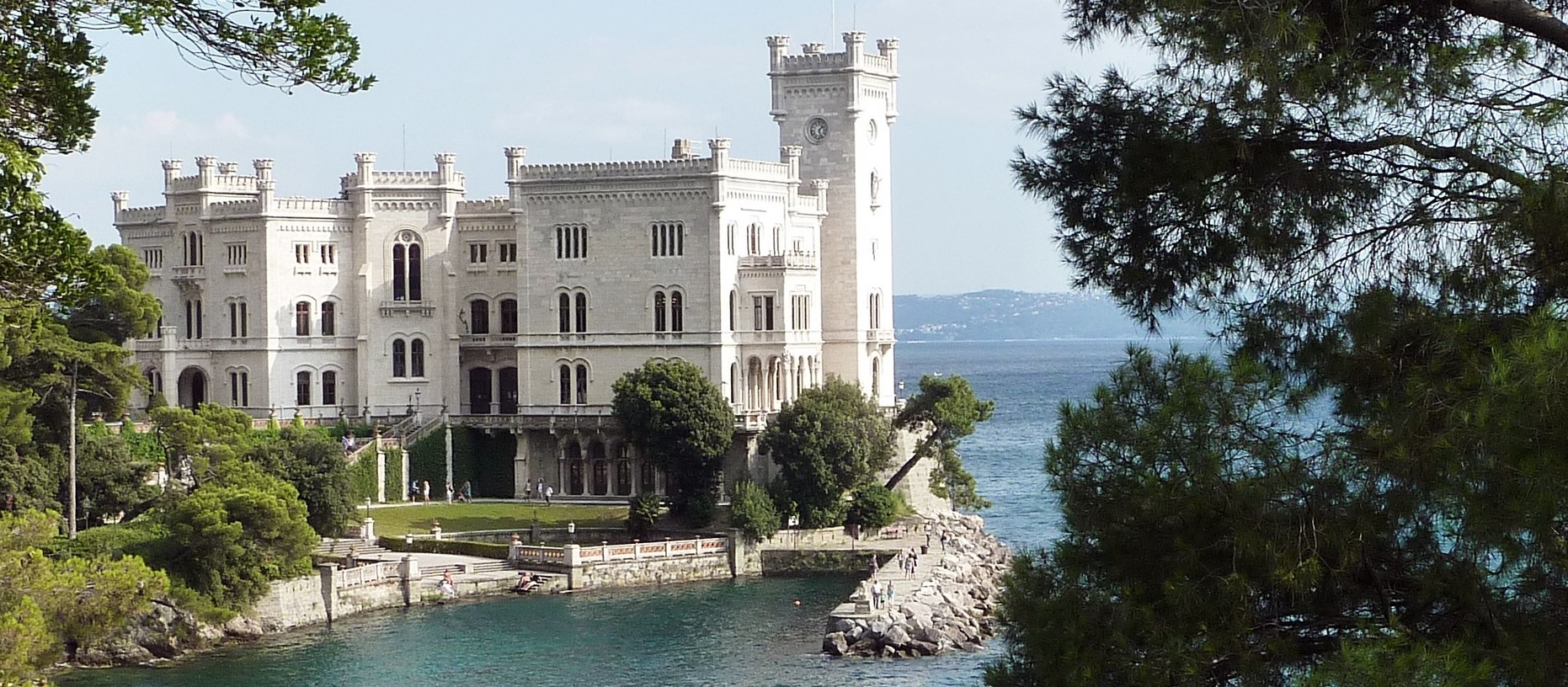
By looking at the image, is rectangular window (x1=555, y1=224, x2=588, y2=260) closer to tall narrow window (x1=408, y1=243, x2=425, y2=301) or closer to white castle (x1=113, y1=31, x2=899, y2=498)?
white castle (x1=113, y1=31, x2=899, y2=498)

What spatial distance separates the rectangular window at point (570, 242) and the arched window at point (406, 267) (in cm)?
423

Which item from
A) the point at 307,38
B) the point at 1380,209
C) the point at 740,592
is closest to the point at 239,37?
the point at 307,38

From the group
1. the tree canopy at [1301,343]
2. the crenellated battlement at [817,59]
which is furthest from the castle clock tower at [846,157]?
the tree canopy at [1301,343]

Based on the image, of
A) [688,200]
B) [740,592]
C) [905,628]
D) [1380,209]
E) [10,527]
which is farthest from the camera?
[688,200]

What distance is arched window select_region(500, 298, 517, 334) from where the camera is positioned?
2532 inches

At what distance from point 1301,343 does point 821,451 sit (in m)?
40.5

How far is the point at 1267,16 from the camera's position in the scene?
47.5ft

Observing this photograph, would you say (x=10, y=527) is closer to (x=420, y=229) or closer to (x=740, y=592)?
(x=740, y=592)

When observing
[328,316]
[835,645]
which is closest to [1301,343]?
[835,645]

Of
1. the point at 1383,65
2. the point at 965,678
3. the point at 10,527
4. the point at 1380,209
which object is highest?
the point at 1383,65

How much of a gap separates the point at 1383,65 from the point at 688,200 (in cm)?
4659

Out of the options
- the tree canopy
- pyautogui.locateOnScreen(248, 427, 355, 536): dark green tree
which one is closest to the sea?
pyautogui.locateOnScreen(248, 427, 355, 536): dark green tree

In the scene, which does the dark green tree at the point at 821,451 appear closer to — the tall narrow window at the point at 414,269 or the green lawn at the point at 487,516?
the green lawn at the point at 487,516

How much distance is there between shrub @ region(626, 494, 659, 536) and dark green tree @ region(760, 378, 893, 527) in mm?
3639
